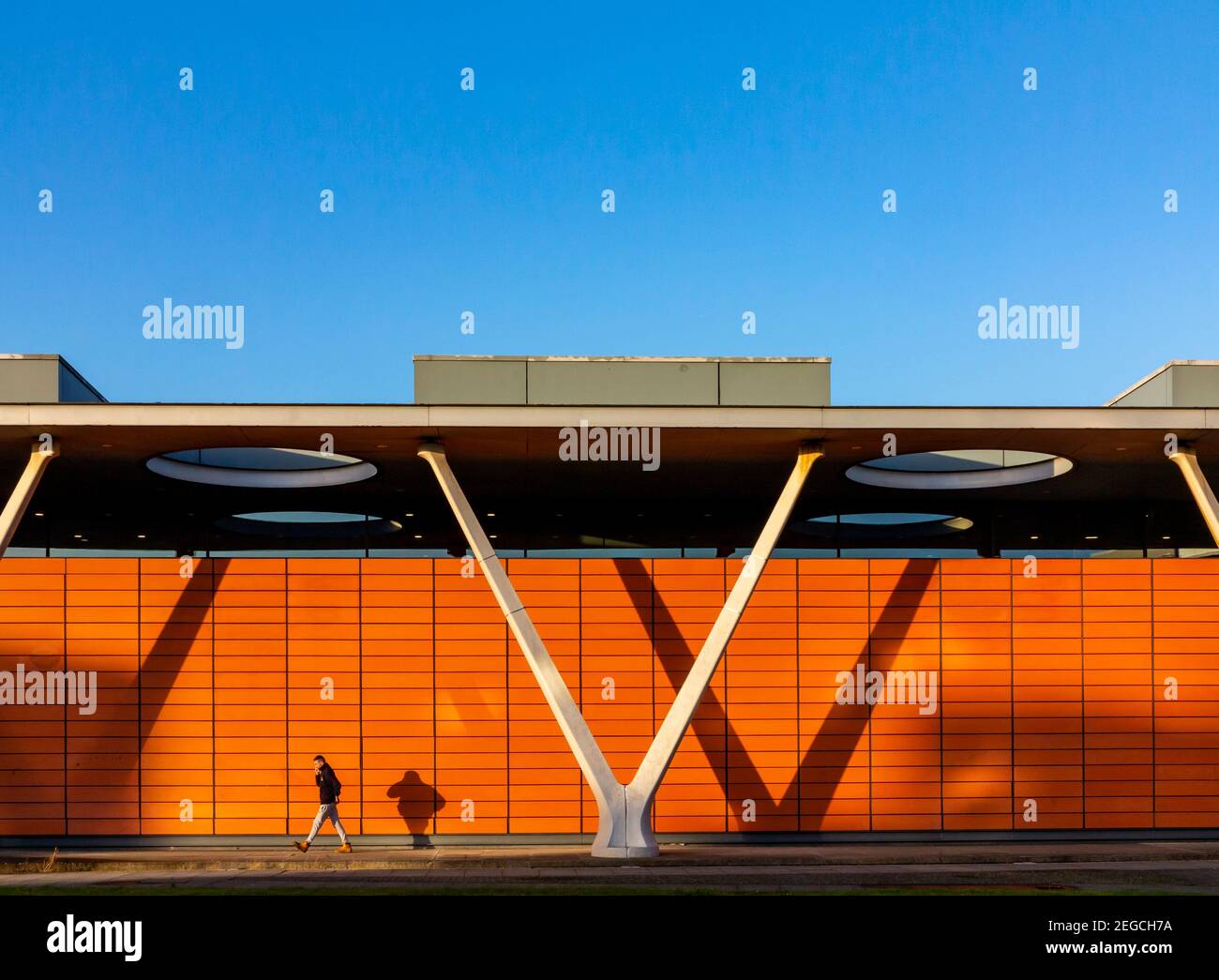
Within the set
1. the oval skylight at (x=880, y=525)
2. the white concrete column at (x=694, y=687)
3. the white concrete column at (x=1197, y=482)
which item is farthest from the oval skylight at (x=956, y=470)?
the oval skylight at (x=880, y=525)

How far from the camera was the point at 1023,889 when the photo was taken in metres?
13.9

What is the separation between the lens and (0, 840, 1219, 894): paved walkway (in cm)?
1521

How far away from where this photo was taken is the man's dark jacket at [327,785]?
1870 centimetres

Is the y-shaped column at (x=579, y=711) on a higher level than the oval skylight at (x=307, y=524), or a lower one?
lower

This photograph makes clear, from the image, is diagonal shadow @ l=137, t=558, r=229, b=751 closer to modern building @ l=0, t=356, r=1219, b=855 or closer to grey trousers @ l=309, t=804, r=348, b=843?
modern building @ l=0, t=356, r=1219, b=855

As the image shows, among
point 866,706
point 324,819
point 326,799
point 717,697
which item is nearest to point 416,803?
point 324,819

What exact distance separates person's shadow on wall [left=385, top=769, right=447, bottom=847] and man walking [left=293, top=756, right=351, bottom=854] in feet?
4.04

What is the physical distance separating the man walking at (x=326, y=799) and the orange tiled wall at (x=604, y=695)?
2.88ft

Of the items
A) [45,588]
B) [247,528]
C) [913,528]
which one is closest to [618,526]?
[913,528]

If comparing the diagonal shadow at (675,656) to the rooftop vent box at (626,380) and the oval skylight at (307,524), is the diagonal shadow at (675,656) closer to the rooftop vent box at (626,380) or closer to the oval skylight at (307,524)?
the rooftop vent box at (626,380)

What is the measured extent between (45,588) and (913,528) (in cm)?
2236

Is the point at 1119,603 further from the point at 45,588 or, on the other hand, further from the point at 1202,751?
the point at 45,588

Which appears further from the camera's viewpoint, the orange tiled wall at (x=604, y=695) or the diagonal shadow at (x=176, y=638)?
the diagonal shadow at (x=176, y=638)

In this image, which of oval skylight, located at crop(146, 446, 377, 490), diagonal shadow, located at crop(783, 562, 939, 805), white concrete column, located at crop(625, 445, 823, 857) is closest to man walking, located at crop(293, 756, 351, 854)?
white concrete column, located at crop(625, 445, 823, 857)
